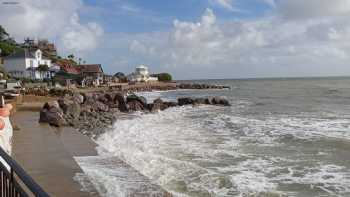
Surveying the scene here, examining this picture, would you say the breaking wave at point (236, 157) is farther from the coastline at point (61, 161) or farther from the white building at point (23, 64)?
the white building at point (23, 64)

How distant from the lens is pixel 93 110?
2508cm

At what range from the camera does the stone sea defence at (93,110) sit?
56.6 feet

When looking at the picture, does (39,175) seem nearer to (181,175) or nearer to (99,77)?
(181,175)

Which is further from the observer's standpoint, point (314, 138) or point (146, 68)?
point (146, 68)

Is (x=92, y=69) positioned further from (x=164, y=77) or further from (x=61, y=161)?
(x=61, y=161)

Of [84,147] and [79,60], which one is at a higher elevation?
[79,60]

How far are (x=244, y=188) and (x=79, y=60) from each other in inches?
3729

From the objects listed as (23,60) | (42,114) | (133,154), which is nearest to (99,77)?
(23,60)

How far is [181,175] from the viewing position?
9.34 m

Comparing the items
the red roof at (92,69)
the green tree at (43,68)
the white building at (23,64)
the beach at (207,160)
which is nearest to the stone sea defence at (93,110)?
the beach at (207,160)

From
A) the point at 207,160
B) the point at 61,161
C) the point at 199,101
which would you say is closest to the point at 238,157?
the point at 207,160

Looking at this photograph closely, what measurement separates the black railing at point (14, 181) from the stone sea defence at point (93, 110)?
42.6ft

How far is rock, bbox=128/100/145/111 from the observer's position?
29.6 metres

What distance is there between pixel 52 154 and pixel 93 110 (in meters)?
15.3
